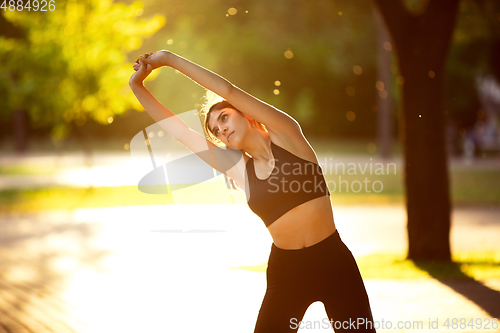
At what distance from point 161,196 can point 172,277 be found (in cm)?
932

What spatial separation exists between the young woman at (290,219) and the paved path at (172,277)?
7.35 feet

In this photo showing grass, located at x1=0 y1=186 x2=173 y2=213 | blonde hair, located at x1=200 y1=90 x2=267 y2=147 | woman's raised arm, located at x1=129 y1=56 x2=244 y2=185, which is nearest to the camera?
blonde hair, located at x1=200 y1=90 x2=267 y2=147

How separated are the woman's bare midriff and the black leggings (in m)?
0.03

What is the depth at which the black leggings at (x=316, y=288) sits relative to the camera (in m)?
2.78

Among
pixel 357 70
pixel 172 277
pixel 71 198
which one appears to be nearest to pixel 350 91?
pixel 357 70

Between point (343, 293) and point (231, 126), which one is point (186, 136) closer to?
point (231, 126)

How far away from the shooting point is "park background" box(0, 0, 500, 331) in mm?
7004

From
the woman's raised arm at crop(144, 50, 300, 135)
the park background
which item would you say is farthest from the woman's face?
the park background

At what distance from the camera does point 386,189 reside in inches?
662

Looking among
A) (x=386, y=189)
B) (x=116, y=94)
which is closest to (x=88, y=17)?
(x=116, y=94)

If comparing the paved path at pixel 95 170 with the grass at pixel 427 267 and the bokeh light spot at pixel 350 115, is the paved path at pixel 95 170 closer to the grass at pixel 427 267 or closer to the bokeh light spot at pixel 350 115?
the grass at pixel 427 267

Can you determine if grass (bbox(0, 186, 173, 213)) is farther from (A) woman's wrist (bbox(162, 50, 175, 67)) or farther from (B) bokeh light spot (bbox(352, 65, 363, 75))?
(B) bokeh light spot (bbox(352, 65, 363, 75))

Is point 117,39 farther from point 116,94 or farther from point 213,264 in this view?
point 213,264

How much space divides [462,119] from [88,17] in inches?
1009
